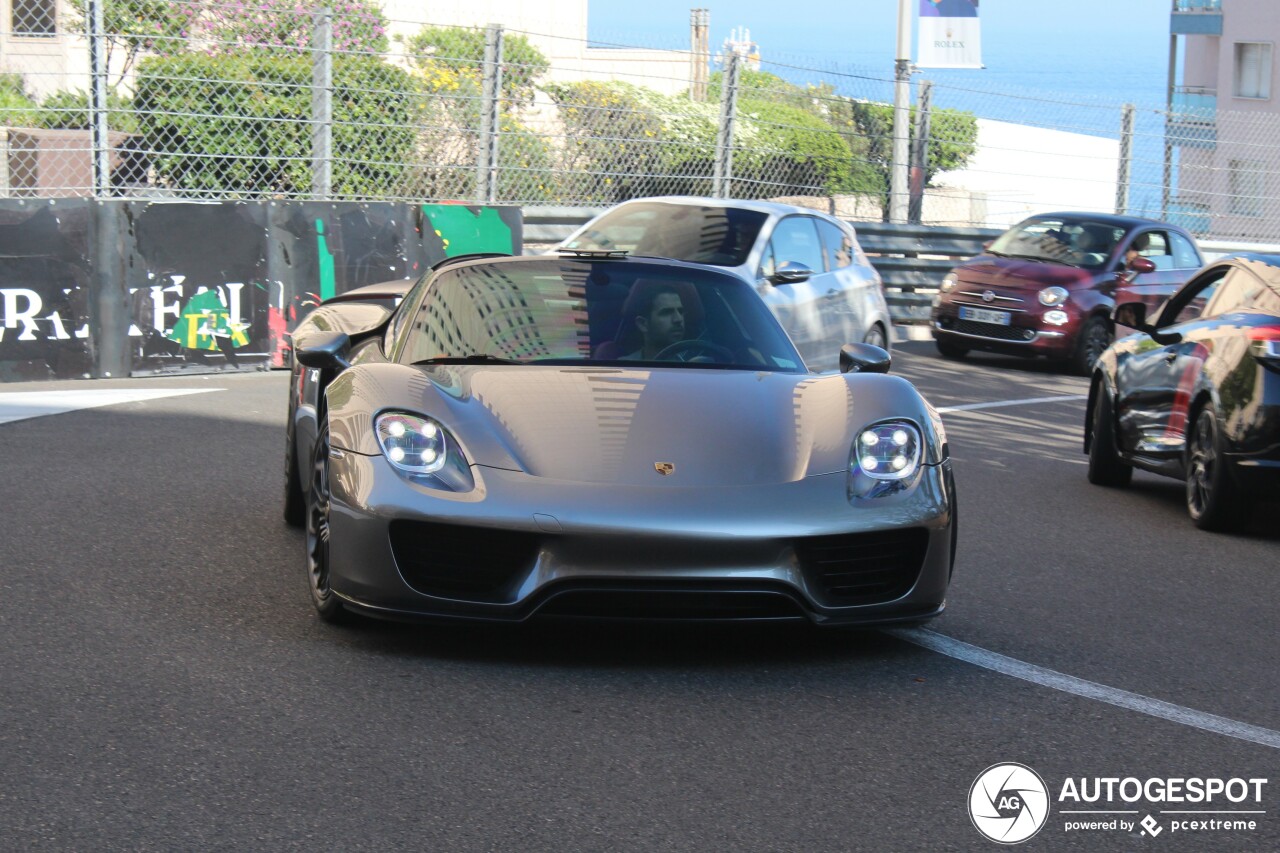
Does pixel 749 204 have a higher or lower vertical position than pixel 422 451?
higher

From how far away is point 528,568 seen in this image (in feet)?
16.4

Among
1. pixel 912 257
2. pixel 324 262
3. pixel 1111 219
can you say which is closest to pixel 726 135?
pixel 912 257

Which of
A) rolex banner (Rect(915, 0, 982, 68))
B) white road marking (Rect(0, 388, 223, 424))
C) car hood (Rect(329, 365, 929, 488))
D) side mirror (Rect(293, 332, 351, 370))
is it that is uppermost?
rolex banner (Rect(915, 0, 982, 68))

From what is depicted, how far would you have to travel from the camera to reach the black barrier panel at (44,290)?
1174cm

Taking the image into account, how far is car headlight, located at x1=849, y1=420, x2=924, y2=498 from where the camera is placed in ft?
17.5

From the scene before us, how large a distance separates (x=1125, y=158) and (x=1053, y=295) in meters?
6.79

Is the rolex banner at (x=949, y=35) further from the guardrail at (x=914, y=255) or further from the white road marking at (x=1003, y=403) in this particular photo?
the white road marking at (x=1003, y=403)

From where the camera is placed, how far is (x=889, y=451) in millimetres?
5508

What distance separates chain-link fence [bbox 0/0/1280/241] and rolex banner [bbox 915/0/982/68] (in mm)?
1101

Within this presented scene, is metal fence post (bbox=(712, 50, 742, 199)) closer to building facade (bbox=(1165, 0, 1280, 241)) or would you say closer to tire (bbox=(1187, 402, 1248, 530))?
building facade (bbox=(1165, 0, 1280, 241))

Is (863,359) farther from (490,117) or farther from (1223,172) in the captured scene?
(1223,172)

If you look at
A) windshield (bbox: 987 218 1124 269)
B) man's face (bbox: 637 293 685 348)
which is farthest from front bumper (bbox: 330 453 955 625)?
windshield (bbox: 987 218 1124 269)

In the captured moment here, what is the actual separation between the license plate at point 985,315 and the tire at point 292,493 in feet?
35.2

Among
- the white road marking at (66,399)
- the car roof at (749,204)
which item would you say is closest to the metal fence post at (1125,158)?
the car roof at (749,204)
